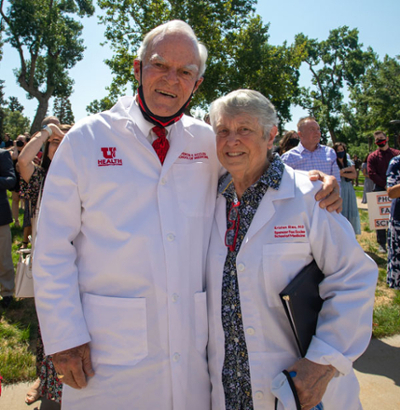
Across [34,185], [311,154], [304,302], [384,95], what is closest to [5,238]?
[34,185]

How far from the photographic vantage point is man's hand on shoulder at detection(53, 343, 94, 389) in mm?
1653

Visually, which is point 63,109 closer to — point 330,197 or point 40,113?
point 40,113

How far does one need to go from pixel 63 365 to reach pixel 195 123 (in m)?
1.51

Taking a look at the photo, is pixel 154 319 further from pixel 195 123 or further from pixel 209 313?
pixel 195 123

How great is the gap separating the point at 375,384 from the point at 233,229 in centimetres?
254

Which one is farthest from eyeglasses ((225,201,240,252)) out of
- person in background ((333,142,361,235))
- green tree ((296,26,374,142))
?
green tree ((296,26,374,142))

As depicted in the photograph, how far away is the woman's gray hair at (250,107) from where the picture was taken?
191cm

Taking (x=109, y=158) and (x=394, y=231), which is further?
(x=394, y=231)

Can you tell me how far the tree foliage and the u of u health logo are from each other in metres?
17.6

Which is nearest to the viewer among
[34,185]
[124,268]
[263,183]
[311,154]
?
[124,268]

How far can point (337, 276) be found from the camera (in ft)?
5.70

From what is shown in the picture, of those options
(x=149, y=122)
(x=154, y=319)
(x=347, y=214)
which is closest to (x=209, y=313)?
(x=154, y=319)

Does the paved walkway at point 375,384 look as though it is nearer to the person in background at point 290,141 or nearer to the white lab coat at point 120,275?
the white lab coat at point 120,275

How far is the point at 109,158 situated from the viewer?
71.3 inches
